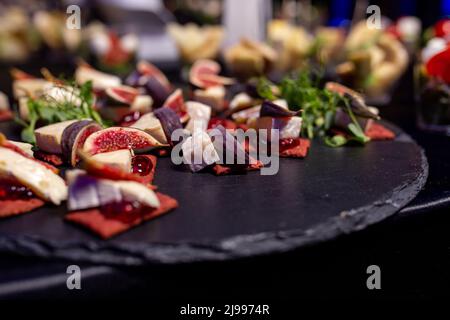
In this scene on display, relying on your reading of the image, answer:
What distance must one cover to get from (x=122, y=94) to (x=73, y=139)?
0.85 metres

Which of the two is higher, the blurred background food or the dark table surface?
the blurred background food

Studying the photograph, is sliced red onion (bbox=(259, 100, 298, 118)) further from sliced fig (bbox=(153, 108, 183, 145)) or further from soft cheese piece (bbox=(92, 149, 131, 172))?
soft cheese piece (bbox=(92, 149, 131, 172))

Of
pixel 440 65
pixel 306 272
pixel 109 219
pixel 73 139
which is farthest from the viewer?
pixel 440 65

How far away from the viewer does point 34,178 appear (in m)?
1.84

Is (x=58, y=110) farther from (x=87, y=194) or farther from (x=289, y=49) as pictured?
(x=289, y=49)

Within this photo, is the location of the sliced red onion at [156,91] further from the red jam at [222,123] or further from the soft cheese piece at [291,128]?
the soft cheese piece at [291,128]

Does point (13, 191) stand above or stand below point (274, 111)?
below

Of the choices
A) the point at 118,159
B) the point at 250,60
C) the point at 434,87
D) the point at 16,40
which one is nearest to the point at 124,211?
the point at 118,159

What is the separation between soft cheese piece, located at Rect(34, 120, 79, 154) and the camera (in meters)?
2.24

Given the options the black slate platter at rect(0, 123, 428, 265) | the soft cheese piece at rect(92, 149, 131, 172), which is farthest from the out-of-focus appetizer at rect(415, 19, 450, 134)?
the soft cheese piece at rect(92, 149, 131, 172)

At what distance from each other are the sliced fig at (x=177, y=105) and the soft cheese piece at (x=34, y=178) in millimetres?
941

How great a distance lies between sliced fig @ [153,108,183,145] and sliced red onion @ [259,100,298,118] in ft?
1.46

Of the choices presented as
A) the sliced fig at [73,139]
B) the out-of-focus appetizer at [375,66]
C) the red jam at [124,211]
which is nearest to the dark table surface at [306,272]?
the red jam at [124,211]

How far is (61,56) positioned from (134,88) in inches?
154
